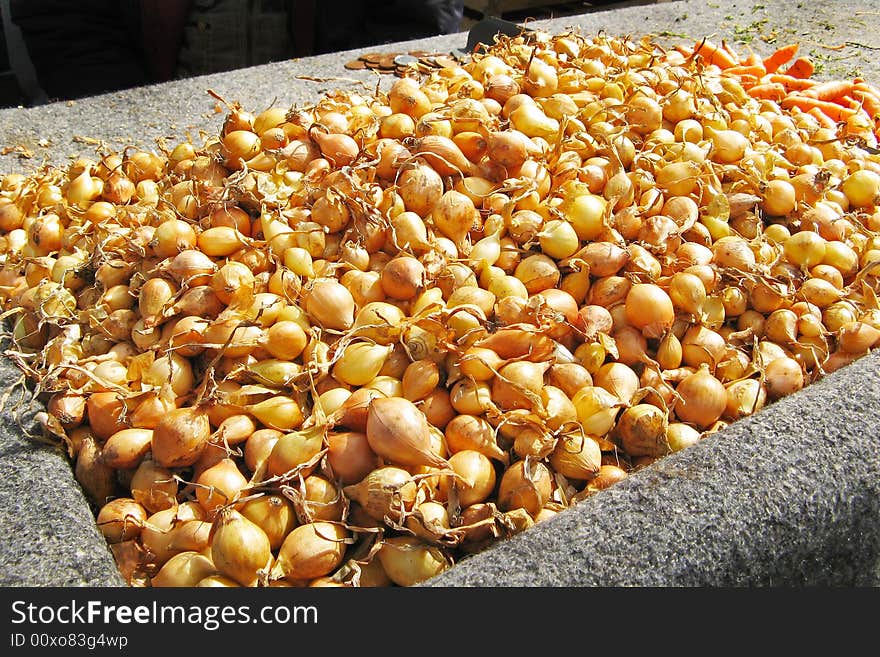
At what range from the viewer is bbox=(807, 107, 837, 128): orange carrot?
2174 mm

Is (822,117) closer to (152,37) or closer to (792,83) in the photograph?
(792,83)

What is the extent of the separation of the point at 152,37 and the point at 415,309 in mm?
2666

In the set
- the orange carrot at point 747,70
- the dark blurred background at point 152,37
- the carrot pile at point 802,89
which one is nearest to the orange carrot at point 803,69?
the carrot pile at point 802,89

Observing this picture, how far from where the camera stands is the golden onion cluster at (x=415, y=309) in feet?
3.31

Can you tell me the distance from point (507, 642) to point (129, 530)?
576mm

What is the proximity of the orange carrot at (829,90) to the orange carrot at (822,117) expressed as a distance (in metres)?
0.19

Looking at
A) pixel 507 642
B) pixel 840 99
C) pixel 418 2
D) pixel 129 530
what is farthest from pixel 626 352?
pixel 418 2

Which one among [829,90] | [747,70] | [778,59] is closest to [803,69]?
[778,59]

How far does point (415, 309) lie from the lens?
48.0 inches

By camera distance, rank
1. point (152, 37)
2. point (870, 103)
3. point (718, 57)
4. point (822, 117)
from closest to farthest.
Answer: point (822, 117)
point (870, 103)
point (718, 57)
point (152, 37)

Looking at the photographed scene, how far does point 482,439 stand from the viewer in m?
1.06

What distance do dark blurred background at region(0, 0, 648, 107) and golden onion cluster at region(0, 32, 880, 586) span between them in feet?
5.47

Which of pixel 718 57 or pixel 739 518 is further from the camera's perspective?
pixel 718 57

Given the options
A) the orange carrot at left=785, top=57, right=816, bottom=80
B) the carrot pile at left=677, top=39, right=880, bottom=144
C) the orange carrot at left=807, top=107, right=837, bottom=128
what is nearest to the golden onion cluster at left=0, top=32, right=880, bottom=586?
the orange carrot at left=807, top=107, right=837, bottom=128
